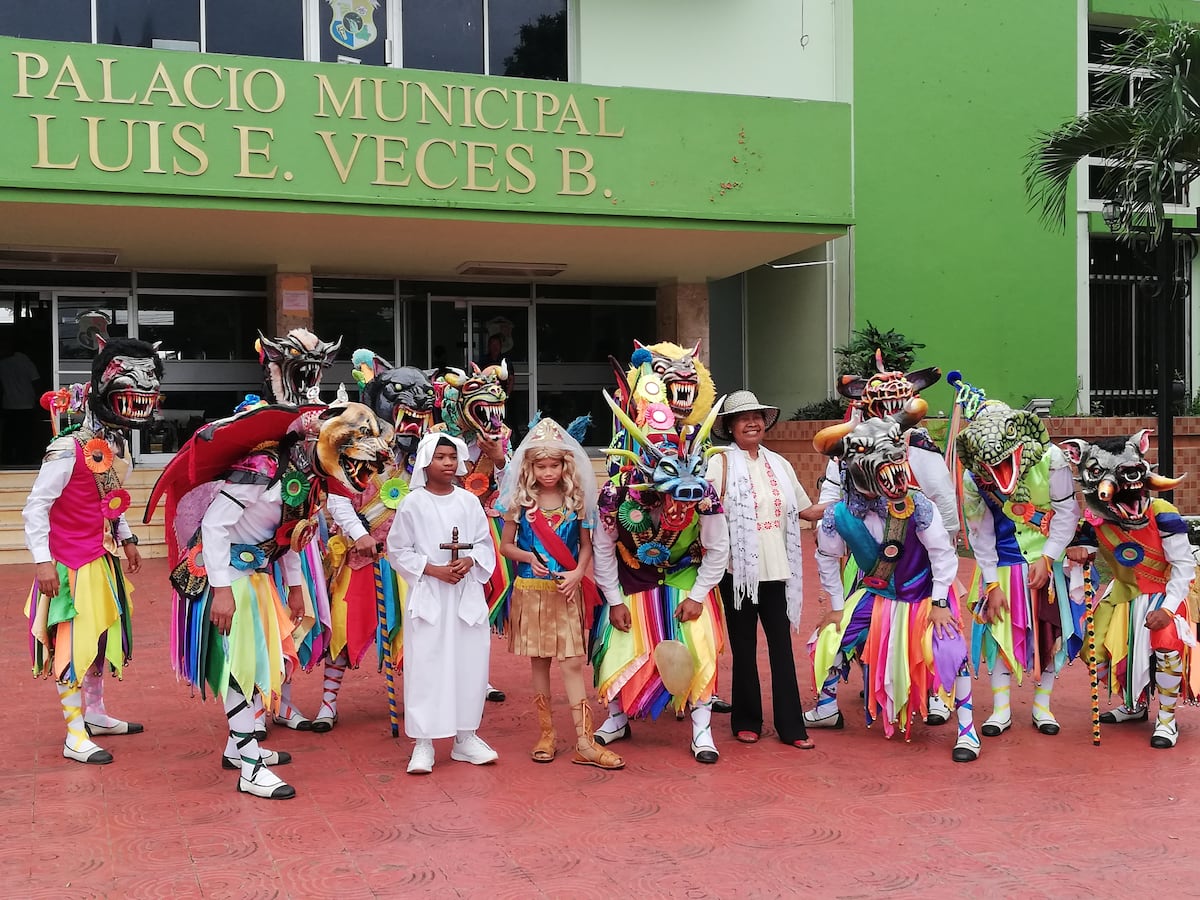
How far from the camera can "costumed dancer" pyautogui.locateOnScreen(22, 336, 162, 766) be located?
20.0ft

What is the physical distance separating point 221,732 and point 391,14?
1144 cm

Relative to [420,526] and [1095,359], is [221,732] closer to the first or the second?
[420,526]

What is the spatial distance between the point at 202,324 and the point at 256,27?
3969mm

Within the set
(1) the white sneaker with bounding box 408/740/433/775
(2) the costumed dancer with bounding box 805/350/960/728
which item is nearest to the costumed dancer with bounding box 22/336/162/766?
(1) the white sneaker with bounding box 408/740/433/775

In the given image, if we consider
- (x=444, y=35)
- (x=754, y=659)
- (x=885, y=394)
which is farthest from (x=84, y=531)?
(x=444, y=35)

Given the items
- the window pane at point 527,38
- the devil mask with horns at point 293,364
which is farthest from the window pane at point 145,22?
the devil mask with horns at point 293,364

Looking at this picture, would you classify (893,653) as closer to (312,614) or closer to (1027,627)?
(1027,627)

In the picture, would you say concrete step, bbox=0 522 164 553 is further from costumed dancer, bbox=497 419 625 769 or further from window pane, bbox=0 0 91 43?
costumed dancer, bbox=497 419 625 769

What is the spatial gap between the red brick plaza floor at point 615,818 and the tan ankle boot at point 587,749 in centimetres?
7

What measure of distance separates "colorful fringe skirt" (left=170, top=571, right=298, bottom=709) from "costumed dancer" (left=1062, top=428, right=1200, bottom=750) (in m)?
4.28

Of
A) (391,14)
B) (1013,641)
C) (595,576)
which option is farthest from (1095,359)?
(595,576)

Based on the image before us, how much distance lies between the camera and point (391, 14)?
15477 millimetres

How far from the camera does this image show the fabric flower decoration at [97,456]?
6.23 m

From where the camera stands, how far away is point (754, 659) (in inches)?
254
